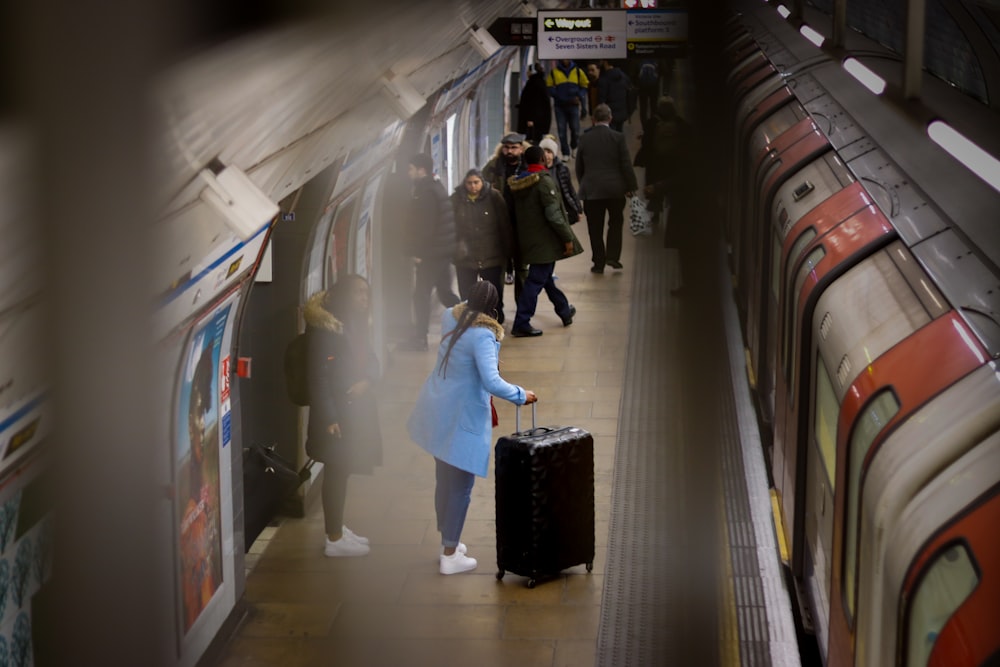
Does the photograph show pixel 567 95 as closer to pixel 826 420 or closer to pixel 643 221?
pixel 826 420

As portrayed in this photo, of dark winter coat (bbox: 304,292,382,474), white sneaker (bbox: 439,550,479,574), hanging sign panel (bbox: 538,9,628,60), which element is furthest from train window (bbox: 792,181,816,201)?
hanging sign panel (bbox: 538,9,628,60)

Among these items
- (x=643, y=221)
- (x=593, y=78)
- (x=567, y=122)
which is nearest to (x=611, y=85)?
(x=593, y=78)

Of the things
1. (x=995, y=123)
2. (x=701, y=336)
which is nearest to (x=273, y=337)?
(x=995, y=123)

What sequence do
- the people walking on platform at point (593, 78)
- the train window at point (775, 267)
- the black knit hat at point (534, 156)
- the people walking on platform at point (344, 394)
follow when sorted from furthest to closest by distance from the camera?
1. the people walking on platform at point (593, 78)
2. the black knit hat at point (534, 156)
3. the train window at point (775, 267)
4. the people walking on platform at point (344, 394)

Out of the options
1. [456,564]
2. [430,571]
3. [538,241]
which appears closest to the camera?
[430,571]

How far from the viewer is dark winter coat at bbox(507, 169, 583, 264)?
2.45 m

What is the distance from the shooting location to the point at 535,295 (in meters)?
2.21

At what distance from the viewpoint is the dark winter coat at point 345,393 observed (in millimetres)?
1062

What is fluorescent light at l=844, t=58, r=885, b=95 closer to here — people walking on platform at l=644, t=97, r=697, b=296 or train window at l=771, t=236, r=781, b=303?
train window at l=771, t=236, r=781, b=303

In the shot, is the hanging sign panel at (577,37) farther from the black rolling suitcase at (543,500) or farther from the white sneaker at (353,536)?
the white sneaker at (353,536)

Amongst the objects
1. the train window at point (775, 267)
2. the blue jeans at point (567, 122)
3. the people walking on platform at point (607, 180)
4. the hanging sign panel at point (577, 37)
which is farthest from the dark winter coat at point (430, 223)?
the blue jeans at point (567, 122)

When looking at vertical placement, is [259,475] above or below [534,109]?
below

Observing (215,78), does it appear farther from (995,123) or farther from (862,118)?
(862,118)

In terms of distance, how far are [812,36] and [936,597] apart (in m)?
2.57
